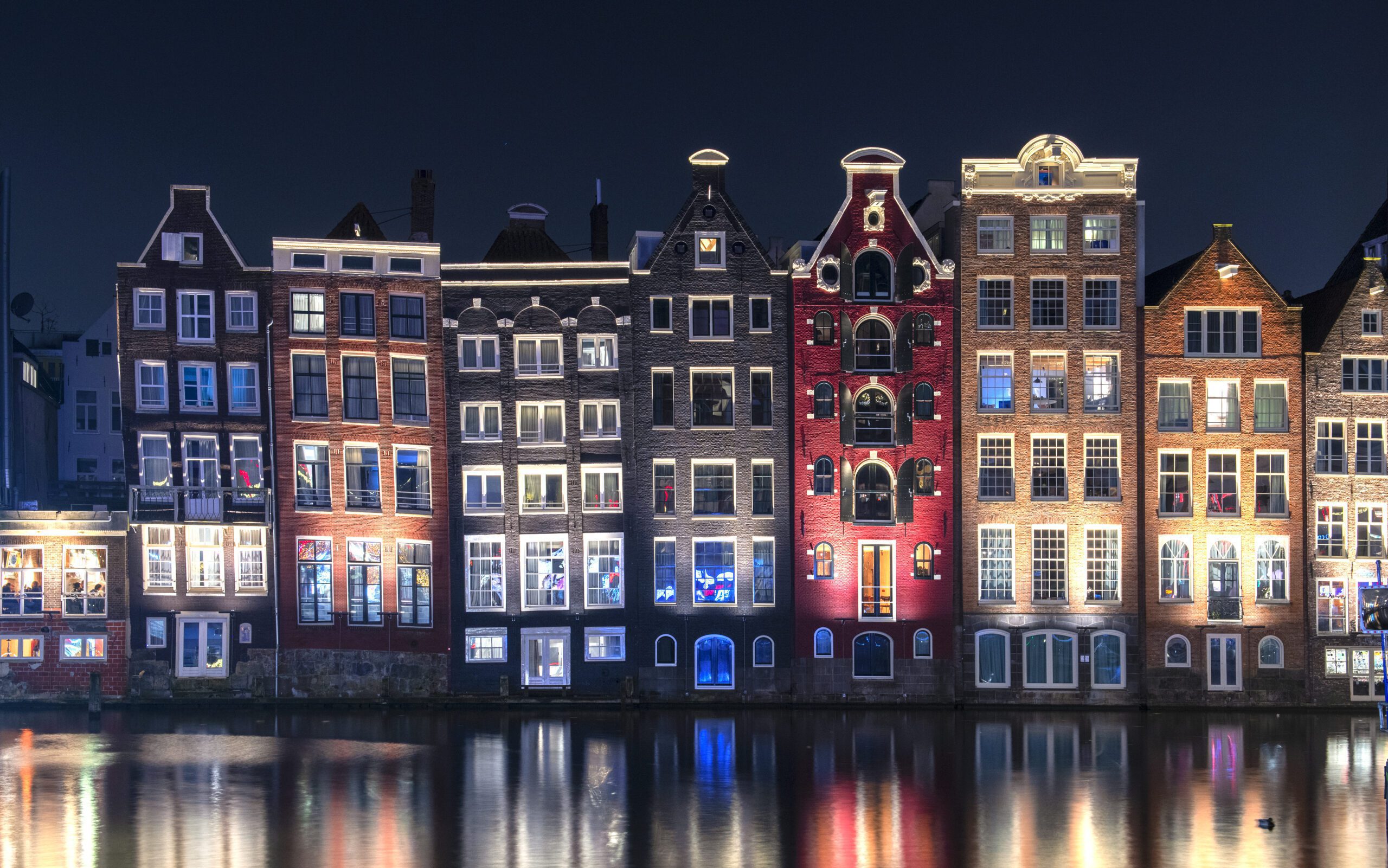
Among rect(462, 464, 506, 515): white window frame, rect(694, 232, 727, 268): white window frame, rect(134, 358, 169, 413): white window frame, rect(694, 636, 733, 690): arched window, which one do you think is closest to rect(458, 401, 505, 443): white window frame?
rect(462, 464, 506, 515): white window frame

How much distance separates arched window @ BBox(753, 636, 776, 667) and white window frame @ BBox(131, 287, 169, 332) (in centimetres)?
2875

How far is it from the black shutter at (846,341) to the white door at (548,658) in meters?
17.0

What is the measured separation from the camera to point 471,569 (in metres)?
63.2

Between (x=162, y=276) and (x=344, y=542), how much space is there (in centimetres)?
1376

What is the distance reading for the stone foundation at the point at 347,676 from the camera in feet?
204

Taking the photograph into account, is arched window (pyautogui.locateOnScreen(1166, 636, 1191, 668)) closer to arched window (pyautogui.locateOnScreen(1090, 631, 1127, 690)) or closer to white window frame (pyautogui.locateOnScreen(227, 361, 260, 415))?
arched window (pyautogui.locateOnScreen(1090, 631, 1127, 690))

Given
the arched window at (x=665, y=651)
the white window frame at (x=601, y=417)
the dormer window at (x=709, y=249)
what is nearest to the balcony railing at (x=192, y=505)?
the white window frame at (x=601, y=417)

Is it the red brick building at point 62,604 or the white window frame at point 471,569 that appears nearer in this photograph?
the red brick building at point 62,604

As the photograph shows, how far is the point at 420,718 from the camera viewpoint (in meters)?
59.0

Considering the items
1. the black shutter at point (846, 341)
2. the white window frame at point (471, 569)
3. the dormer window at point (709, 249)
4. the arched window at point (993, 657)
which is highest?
the dormer window at point (709, 249)

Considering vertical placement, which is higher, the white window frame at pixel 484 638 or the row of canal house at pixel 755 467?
the row of canal house at pixel 755 467

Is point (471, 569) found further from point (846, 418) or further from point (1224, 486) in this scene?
point (1224, 486)

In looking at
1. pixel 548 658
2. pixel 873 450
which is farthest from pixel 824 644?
pixel 548 658

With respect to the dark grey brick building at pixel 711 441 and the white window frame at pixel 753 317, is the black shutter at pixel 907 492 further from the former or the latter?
the white window frame at pixel 753 317
